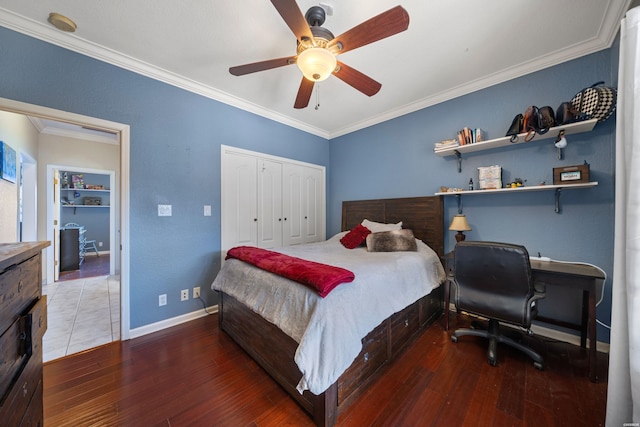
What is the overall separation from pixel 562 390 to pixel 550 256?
1201 millimetres

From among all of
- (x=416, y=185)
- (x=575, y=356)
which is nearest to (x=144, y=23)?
(x=416, y=185)

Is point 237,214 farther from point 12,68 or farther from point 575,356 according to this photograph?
point 575,356

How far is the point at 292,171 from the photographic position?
371 centimetres

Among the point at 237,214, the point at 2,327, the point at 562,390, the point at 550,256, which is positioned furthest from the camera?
the point at 237,214

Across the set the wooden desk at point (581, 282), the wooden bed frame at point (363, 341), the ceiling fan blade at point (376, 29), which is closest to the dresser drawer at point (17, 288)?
the wooden bed frame at point (363, 341)

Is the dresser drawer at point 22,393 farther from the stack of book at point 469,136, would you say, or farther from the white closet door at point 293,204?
the stack of book at point 469,136

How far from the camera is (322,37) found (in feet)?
5.28

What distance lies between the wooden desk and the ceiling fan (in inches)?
81.1

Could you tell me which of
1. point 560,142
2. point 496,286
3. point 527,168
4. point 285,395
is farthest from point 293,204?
point 560,142

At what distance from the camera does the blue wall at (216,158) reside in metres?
1.97

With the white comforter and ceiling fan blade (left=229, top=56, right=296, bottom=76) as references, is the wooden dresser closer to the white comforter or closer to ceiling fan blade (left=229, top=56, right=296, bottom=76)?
the white comforter

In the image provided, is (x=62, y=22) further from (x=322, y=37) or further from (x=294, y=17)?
(x=322, y=37)

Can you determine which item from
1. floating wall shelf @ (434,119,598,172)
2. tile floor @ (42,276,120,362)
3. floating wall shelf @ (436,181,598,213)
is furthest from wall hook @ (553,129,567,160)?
tile floor @ (42,276,120,362)

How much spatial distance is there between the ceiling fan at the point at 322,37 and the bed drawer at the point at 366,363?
195 cm
